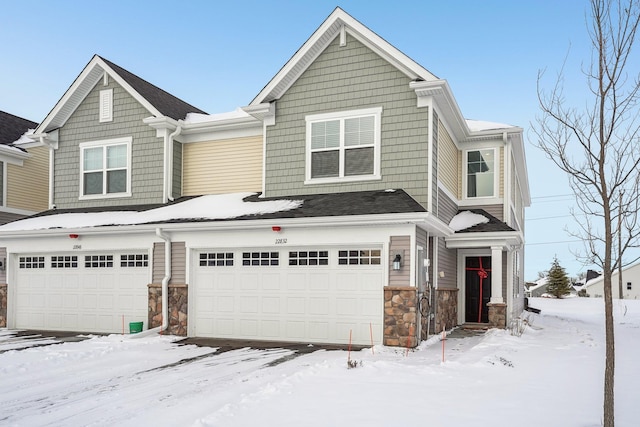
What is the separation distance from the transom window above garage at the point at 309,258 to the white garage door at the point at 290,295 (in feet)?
0.08

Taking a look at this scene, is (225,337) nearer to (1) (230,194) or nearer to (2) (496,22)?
(1) (230,194)

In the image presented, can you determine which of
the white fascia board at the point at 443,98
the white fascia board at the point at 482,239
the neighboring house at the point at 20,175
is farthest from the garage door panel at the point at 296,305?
the neighboring house at the point at 20,175

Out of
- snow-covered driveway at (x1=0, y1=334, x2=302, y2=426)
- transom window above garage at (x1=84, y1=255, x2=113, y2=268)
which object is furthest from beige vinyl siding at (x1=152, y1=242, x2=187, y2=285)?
snow-covered driveway at (x1=0, y1=334, x2=302, y2=426)

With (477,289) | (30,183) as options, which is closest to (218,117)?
(30,183)

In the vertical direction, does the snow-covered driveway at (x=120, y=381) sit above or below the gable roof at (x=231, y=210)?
below

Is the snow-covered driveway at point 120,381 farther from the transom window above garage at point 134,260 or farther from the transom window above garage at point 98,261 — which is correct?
the transom window above garage at point 98,261

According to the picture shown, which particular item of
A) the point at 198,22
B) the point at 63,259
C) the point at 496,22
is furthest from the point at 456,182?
the point at 198,22

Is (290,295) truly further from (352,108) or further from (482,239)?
(482,239)

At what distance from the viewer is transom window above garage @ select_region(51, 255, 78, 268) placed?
53.1ft

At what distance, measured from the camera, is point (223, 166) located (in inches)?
676

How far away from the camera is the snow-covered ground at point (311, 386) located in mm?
6859

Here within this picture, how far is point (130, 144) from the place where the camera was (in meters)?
17.4

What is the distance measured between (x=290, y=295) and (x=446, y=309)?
210 inches

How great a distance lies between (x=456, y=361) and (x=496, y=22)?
13.2 metres
